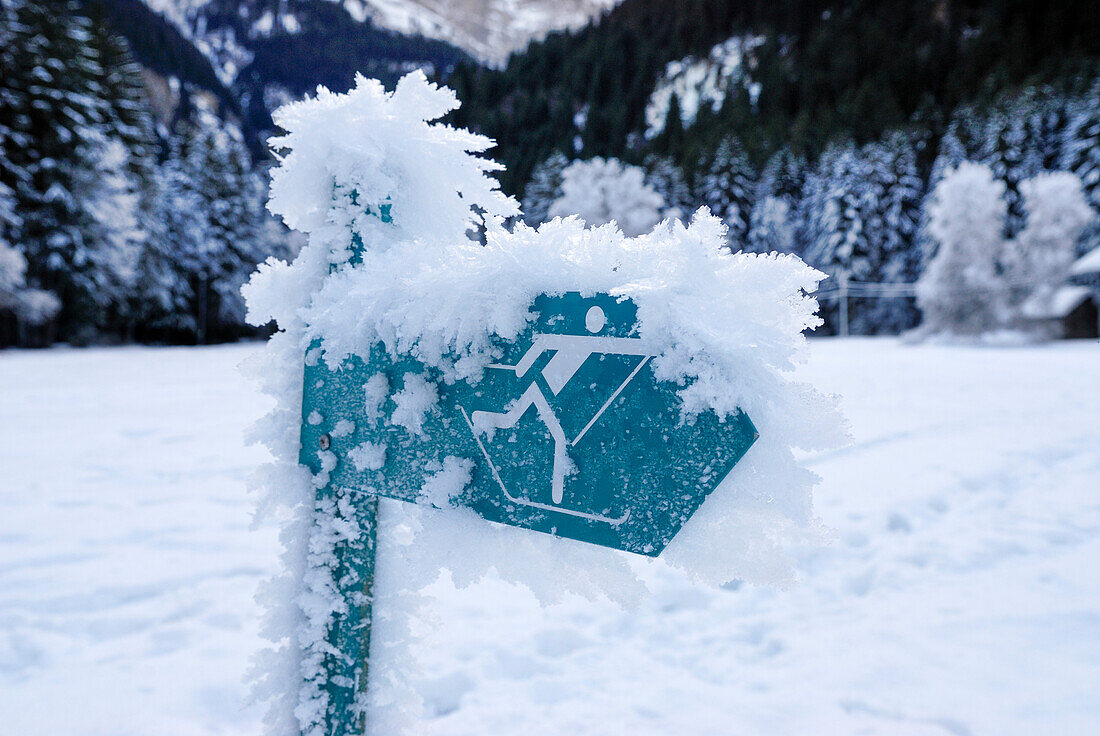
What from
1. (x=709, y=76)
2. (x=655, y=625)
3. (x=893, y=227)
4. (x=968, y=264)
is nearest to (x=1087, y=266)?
(x=968, y=264)

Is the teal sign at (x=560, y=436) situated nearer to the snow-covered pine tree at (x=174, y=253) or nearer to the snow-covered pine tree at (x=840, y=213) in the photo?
the snow-covered pine tree at (x=840, y=213)

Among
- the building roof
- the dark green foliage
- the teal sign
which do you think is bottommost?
the teal sign

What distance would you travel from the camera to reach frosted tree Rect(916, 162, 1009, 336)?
1989 centimetres

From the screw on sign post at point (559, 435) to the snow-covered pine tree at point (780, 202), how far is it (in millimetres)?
18178

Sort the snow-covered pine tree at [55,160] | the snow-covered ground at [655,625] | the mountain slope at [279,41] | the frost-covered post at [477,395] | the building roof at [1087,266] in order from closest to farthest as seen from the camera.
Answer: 1. the frost-covered post at [477,395]
2. the snow-covered ground at [655,625]
3. the snow-covered pine tree at [55,160]
4. the building roof at [1087,266]
5. the mountain slope at [279,41]

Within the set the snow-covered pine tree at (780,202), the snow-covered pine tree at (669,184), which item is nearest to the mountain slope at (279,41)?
the snow-covered pine tree at (669,184)

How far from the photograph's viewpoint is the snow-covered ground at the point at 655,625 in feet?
5.65

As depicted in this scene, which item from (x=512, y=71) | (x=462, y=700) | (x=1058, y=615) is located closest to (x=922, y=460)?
(x=1058, y=615)

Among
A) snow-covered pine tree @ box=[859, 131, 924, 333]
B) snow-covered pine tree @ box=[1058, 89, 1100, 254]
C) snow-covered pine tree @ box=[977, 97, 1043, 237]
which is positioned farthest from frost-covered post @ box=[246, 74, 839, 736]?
snow-covered pine tree @ box=[977, 97, 1043, 237]

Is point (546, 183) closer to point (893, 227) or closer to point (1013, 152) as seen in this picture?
point (893, 227)

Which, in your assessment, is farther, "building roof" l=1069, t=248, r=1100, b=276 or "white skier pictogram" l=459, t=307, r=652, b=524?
"building roof" l=1069, t=248, r=1100, b=276

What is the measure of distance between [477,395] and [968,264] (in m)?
25.0

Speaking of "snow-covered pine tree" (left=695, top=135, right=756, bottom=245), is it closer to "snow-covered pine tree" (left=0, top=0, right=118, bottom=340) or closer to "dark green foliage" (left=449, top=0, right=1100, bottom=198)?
"dark green foliage" (left=449, top=0, right=1100, bottom=198)

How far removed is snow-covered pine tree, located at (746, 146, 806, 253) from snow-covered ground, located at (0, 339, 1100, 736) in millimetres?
15445
